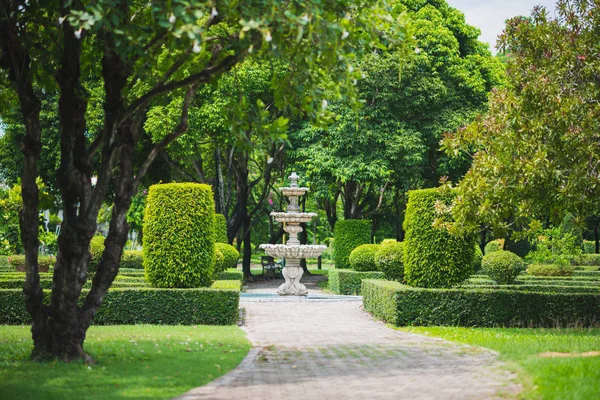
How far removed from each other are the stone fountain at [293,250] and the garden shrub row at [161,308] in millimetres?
8824

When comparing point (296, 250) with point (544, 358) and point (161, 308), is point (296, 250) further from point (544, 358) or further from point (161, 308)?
point (544, 358)

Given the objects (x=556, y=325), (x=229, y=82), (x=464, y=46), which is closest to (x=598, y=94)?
(x=556, y=325)

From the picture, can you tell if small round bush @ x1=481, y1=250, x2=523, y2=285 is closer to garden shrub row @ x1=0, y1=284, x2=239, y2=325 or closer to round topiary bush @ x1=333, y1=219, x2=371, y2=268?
round topiary bush @ x1=333, y1=219, x2=371, y2=268

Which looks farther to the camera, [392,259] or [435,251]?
[392,259]

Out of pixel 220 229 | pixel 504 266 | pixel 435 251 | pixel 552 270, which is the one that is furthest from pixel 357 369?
pixel 552 270

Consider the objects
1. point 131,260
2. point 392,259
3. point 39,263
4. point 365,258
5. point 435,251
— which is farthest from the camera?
point 131,260

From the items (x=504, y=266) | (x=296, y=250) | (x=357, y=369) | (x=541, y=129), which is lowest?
(x=357, y=369)

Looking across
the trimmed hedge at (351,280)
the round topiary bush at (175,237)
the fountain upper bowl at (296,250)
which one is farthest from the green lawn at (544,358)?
the trimmed hedge at (351,280)

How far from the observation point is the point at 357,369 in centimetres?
912

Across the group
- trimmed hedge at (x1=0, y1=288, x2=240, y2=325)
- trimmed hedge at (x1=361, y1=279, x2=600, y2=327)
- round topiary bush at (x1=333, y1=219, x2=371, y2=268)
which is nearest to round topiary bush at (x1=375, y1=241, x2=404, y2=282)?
trimmed hedge at (x1=361, y1=279, x2=600, y2=327)

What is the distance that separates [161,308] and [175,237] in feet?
5.38

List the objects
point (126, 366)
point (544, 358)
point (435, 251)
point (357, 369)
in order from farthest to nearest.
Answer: point (435, 251) → point (544, 358) → point (357, 369) → point (126, 366)

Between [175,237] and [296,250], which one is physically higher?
[175,237]

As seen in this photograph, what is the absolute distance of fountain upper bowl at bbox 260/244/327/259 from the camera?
2445cm
